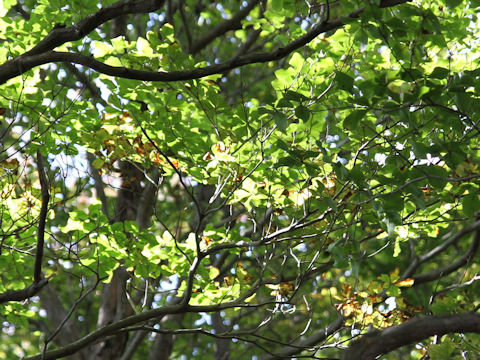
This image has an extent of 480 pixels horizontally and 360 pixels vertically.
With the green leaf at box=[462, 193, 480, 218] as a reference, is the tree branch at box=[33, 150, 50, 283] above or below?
above

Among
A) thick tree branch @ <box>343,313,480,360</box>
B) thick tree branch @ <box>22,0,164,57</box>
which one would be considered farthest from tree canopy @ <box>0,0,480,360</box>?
thick tree branch @ <box>343,313,480,360</box>

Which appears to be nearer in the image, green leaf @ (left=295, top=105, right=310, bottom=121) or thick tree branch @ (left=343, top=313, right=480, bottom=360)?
thick tree branch @ (left=343, top=313, right=480, bottom=360)

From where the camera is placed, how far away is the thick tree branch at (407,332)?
2.38 m

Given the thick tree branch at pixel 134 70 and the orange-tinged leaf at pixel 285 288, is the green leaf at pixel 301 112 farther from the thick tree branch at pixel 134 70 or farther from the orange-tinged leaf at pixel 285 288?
the orange-tinged leaf at pixel 285 288

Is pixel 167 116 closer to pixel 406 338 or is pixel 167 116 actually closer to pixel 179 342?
pixel 406 338

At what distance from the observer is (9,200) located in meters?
4.61

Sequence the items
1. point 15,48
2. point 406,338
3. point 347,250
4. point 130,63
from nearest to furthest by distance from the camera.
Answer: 1. point 406,338
2. point 347,250
3. point 130,63
4. point 15,48

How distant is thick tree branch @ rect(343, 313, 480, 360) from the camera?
2375 millimetres

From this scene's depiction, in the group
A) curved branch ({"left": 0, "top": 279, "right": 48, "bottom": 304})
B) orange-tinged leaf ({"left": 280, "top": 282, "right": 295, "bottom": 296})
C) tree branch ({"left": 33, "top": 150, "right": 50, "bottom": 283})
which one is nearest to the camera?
tree branch ({"left": 33, "top": 150, "right": 50, "bottom": 283})

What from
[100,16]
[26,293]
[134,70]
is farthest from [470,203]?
[26,293]

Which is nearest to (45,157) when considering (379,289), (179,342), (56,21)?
(56,21)

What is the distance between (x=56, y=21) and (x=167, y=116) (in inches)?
44.9

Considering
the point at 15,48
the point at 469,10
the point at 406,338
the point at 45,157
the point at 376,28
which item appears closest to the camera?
the point at 406,338

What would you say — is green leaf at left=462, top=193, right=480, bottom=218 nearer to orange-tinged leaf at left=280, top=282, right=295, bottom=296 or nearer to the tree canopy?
the tree canopy
